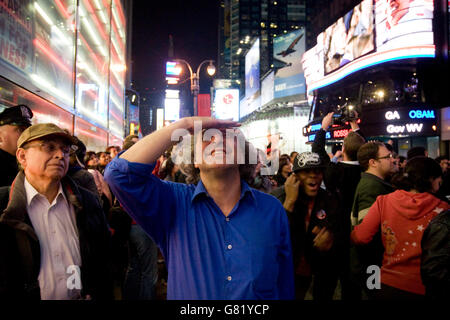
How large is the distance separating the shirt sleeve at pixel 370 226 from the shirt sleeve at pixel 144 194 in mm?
2401

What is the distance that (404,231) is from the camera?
3.04 m

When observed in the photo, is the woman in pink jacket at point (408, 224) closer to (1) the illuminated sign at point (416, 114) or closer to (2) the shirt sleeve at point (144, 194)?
(2) the shirt sleeve at point (144, 194)

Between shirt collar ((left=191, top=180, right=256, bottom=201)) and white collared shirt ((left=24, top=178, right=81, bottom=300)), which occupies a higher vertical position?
shirt collar ((left=191, top=180, right=256, bottom=201))

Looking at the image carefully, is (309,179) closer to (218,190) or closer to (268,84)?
(218,190)

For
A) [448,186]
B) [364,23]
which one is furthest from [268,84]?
[448,186]

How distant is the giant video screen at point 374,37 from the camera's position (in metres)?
15.8

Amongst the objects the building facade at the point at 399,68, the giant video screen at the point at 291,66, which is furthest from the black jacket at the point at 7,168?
the giant video screen at the point at 291,66

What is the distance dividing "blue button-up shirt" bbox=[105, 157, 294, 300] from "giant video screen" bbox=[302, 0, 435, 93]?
1836 cm

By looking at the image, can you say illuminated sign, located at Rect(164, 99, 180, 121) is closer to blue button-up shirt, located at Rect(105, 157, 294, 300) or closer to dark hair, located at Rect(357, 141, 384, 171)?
dark hair, located at Rect(357, 141, 384, 171)

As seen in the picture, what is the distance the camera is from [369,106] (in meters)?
18.6

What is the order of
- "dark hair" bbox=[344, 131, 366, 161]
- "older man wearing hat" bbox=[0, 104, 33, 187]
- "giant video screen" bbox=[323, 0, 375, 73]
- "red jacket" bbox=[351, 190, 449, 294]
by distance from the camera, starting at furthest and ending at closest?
"giant video screen" bbox=[323, 0, 375, 73] < "dark hair" bbox=[344, 131, 366, 161] < "older man wearing hat" bbox=[0, 104, 33, 187] < "red jacket" bbox=[351, 190, 449, 294]

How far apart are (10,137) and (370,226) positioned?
14.1 feet

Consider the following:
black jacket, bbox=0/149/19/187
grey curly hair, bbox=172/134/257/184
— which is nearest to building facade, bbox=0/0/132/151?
black jacket, bbox=0/149/19/187

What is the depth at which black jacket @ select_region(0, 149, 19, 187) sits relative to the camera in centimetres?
316
